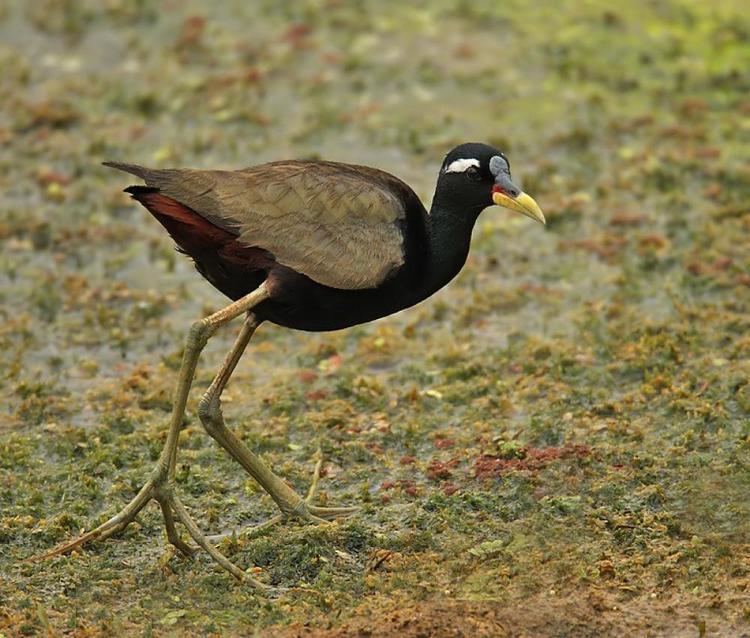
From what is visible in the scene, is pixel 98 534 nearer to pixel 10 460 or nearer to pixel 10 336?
pixel 10 460

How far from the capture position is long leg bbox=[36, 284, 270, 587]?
657cm

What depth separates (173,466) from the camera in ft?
22.1

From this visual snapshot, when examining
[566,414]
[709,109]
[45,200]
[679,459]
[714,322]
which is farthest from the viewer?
[709,109]

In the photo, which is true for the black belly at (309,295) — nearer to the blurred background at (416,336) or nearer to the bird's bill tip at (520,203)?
the bird's bill tip at (520,203)

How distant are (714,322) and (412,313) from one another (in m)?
1.89

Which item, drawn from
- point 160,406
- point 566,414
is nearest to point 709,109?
point 566,414

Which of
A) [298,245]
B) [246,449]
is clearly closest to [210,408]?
[246,449]

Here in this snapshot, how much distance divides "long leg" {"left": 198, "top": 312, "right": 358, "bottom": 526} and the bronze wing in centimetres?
40

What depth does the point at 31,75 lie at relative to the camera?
42.1 feet

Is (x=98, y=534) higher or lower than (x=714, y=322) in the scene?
lower

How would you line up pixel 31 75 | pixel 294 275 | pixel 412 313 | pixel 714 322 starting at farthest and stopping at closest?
pixel 31 75, pixel 412 313, pixel 714 322, pixel 294 275

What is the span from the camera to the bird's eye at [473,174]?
702cm

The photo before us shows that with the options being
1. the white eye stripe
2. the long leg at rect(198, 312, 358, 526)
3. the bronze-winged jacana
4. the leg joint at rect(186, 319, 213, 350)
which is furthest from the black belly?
the white eye stripe

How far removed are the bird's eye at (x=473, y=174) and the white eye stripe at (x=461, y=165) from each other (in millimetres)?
13
